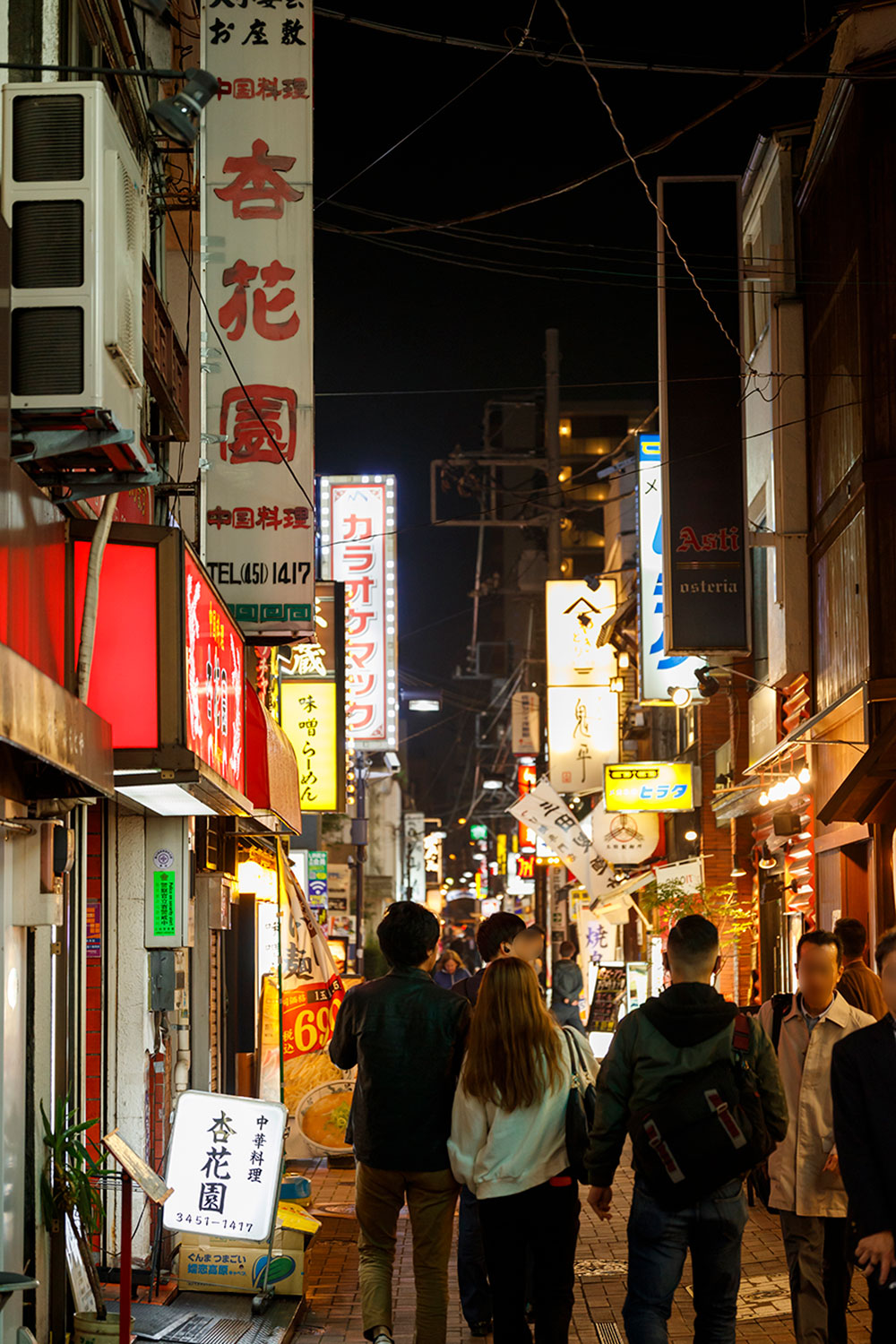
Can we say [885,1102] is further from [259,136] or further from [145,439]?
[259,136]

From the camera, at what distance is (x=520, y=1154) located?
6426 mm

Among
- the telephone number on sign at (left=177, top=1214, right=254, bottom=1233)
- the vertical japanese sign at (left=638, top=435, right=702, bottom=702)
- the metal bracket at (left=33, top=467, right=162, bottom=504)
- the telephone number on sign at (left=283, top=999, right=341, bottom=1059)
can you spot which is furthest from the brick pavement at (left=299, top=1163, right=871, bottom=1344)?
the vertical japanese sign at (left=638, top=435, right=702, bottom=702)

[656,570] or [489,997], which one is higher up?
[656,570]

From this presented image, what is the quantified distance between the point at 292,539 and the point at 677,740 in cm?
2073

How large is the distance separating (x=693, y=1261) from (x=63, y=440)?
14.6 feet

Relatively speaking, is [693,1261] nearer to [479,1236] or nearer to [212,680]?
[479,1236]

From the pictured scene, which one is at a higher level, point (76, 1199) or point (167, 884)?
point (167, 884)

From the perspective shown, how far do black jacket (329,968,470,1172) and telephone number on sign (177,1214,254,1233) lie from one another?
1749mm

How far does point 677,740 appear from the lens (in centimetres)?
3209

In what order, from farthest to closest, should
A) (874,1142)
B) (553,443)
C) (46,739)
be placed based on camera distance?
(553,443) < (46,739) < (874,1142)

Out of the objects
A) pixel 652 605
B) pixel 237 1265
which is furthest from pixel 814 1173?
pixel 652 605

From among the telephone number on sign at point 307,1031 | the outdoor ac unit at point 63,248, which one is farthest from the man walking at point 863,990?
the telephone number on sign at point 307,1031

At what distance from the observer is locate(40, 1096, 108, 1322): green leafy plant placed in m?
7.45

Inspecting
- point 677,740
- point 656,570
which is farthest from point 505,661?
point 656,570
